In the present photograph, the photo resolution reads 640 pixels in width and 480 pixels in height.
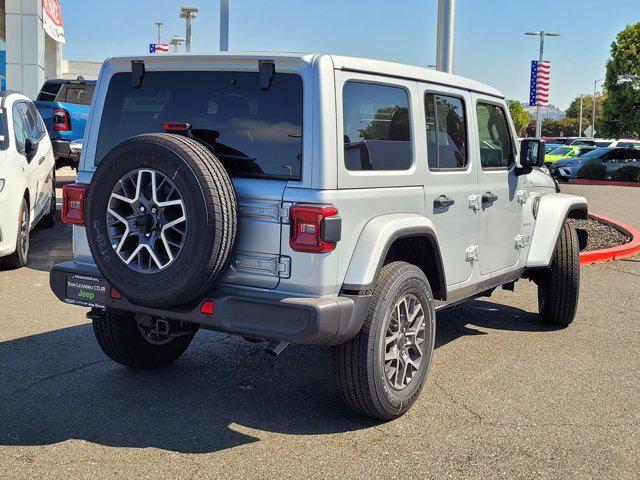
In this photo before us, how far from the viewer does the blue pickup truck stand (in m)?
15.7

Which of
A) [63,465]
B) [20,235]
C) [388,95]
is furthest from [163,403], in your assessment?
[20,235]

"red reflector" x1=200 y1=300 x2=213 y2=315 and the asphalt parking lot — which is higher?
"red reflector" x1=200 y1=300 x2=213 y2=315

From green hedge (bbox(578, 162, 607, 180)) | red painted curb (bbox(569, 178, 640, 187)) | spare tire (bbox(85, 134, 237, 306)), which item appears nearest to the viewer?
spare tire (bbox(85, 134, 237, 306))

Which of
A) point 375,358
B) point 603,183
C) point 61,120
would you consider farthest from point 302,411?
point 603,183

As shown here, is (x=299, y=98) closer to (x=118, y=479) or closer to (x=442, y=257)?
(x=442, y=257)

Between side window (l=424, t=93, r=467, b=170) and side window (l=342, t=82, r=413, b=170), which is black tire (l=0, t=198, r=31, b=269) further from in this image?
side window (l=342, t=82, r=413, b=170)

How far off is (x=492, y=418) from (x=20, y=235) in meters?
5.77

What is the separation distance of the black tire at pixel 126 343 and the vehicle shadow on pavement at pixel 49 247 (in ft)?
12.3

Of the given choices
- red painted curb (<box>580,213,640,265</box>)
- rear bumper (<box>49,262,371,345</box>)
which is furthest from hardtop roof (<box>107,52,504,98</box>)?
red painted curb (<box>580,213,640,265</box>)

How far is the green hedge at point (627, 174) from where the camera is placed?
90.9 ft

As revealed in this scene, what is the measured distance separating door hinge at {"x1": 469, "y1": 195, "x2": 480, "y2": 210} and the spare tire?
1920 millimetres

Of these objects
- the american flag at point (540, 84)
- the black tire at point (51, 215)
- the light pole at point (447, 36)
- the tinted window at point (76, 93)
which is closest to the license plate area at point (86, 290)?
the black tire at point (51, 215)

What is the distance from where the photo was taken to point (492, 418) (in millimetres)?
4680

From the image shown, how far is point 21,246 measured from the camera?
870cm
